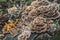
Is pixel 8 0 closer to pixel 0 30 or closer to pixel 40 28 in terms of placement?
pixel 0 30

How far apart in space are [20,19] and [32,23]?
18.7 inches

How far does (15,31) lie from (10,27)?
18 cm

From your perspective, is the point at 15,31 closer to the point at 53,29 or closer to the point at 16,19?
the point at 16,19

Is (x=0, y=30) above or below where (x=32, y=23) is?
below

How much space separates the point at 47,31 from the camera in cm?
370

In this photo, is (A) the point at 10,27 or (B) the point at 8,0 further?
(B) the point at 8,0

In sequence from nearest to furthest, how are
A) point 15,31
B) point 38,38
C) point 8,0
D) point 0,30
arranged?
point 38,38 < point 15,31 < point 0,30 < point 8,0

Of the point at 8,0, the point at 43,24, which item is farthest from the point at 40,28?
the point at 8,0

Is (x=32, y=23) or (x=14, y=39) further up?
(x=32, y=23)

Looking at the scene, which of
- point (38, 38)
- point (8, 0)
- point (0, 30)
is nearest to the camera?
point (38, 38)

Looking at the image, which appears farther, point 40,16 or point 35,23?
point 40,16

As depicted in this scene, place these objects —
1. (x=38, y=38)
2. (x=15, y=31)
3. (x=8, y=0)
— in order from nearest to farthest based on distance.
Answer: (x=38, y=38), (x=15, y=31), (x=8, y=0)

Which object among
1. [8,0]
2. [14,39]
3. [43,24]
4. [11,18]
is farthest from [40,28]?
[8,0]

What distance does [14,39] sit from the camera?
386cm
